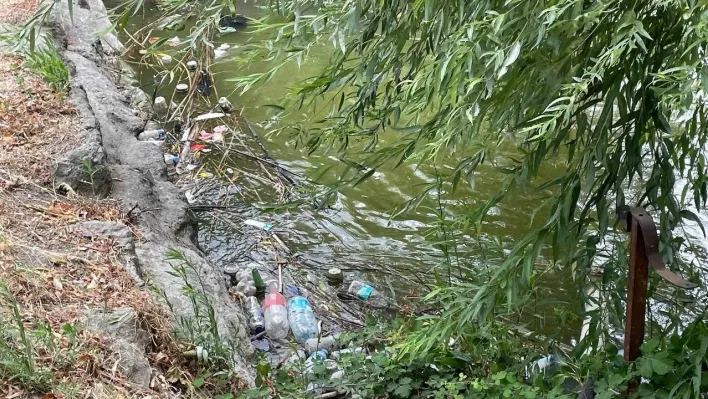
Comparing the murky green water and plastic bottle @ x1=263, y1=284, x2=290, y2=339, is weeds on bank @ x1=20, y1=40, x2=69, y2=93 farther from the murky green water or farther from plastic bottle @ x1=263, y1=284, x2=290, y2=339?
plastic bottle @ x1=263, y1=284, x2=290, y2=339

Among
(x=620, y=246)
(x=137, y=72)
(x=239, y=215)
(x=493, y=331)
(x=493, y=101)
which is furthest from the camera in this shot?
(x=137, y=72)

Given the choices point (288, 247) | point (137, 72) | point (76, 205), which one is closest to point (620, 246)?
point (76, 205)

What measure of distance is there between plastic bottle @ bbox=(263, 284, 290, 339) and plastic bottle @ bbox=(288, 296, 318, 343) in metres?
0.04

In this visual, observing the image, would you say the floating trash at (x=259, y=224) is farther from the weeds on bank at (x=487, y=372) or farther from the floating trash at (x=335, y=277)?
the weeds on bank at (x=487, y=372)

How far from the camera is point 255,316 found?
4.43m

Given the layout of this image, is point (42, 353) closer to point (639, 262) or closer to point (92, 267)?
point (92, 267)

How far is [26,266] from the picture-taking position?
312cm

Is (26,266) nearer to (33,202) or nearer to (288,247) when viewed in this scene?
(33,202)

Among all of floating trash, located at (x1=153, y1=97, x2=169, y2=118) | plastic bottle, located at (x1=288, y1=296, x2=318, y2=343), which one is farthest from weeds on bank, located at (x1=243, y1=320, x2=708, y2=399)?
floating trash, located at (x1=153, y1=97, x2=169, y2=118)

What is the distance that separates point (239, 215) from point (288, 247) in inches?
24.1

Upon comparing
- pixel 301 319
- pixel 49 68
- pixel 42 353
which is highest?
pixel 49 68

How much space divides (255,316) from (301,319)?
29 cm

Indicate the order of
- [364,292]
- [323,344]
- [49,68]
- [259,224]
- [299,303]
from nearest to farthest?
[323,344] → [299,303] → [364,292] → [49,68] → [259,224]

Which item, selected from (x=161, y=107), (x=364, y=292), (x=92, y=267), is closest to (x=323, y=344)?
(x=364, y=292)
